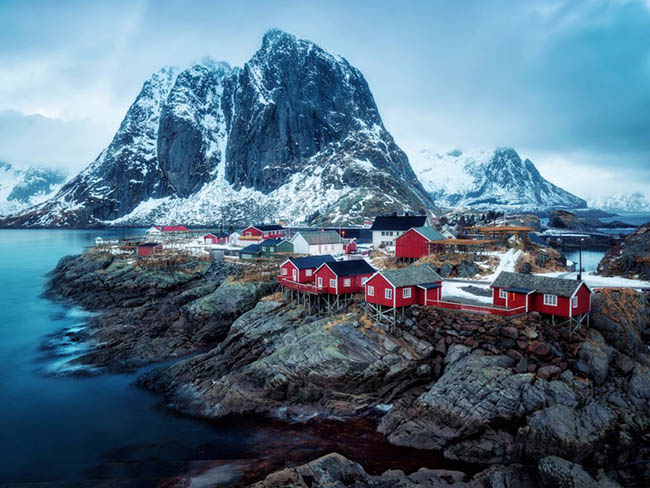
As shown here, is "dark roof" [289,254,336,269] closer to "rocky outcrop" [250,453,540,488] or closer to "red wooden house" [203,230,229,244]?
"rocky outcrop" [250,453,540,488]

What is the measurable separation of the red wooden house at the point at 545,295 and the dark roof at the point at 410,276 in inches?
196

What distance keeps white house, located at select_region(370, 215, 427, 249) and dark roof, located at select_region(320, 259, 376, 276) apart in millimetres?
30915

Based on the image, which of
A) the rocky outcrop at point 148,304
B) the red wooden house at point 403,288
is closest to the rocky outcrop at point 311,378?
the red wooden house at point 403,288

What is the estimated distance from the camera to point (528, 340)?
25500 mm

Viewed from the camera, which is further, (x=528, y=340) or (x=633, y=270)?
(x=633, y=270)

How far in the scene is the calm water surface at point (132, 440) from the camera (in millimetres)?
20375

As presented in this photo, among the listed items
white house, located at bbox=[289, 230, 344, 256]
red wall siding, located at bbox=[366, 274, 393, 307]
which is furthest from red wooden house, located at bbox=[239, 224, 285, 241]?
red wall siding, located at bbox=[366, 274, 393, 307]

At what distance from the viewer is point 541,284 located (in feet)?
92.1

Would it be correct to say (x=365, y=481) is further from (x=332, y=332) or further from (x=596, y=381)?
(x=596, y=381)

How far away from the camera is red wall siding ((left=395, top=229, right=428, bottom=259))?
50969 mm

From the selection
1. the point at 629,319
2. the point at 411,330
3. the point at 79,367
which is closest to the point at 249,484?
the point at 411,330

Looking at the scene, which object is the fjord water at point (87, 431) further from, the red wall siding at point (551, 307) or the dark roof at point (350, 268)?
the red wall siding at point (551, 307)

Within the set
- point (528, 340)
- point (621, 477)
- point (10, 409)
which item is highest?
point (528, 340)

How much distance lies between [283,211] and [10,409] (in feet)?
500
